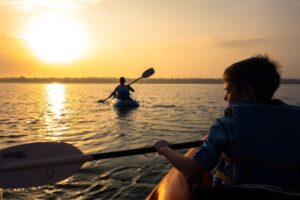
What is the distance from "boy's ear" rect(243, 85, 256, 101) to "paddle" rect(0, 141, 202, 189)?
2.12 m

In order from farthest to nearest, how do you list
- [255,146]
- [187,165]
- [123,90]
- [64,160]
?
1. [123,90]
2. [64,160]
3. [187,165]
4. [255,146]

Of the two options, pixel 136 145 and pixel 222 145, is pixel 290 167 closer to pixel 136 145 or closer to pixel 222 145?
pixel 222 145

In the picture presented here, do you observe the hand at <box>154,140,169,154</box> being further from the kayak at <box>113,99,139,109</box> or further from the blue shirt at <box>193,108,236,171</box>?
the kayak at <box>113,99,139,109</box>

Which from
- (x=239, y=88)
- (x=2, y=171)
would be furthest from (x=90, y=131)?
(x=239, y=88)

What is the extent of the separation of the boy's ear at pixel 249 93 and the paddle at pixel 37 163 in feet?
6.95

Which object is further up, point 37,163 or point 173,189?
point 37,163

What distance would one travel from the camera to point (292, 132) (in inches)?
96.7

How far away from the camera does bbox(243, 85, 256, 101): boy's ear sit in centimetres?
266

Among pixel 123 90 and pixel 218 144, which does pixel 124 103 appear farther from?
pixel 218 144

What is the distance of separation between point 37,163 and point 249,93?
2.79 meters

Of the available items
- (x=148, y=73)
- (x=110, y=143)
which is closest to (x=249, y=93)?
(x=110, y=143)

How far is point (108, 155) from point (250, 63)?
2.09 metres

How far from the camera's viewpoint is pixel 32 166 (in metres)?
4.23

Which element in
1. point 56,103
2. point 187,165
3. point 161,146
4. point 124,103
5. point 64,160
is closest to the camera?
point 187,165
